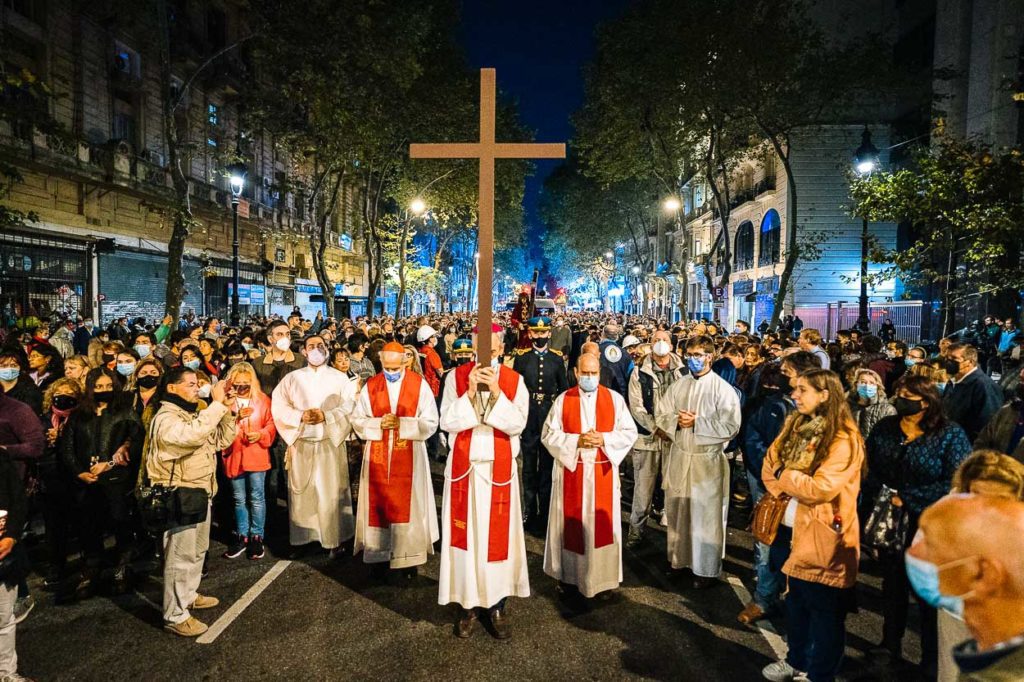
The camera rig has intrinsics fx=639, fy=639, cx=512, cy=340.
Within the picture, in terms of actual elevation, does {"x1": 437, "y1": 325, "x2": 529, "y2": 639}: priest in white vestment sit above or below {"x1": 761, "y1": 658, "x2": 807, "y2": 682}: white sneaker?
above

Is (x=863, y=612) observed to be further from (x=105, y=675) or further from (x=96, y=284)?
(x=96, y=284)

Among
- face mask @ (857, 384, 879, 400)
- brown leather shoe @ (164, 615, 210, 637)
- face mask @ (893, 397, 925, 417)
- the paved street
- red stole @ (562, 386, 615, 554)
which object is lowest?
the paved street

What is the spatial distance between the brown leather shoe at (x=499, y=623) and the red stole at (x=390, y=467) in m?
1.28

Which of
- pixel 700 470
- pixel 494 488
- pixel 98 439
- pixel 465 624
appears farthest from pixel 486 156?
pixel 98 439

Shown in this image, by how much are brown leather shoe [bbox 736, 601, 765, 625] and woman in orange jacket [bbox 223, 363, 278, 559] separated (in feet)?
14.2

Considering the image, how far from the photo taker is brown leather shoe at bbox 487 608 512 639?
15.3ft

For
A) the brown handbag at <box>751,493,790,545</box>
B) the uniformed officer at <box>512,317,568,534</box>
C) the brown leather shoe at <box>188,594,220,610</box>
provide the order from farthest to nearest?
1. the uniformed officer at <box>512,317,568,534</box>
2. the brown leather shoe at <box>188,594,220,610</box>
3. the brown handbag at <box>751,493,790,545</box>

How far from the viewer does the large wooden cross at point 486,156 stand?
459 cm

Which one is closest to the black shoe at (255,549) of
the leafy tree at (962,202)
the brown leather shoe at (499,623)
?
the brown leather shoe at (499,623)

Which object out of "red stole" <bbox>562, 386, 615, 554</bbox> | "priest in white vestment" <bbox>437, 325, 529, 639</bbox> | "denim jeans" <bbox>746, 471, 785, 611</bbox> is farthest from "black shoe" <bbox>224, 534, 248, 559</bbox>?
"denim jeans" <bbox>746, 471, 785, 611</bbox>

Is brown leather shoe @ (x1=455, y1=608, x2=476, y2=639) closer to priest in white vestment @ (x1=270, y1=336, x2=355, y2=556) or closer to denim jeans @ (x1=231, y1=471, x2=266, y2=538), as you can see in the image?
priest in white vestment @ (x1=270, y1=336, x2=355, y2=556)

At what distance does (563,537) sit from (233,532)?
11.5 ft

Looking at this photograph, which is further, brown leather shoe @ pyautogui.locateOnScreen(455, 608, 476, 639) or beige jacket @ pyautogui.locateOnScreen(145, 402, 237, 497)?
brown leather shoe @ pyautogui.locateOnScreen(455, 608, 476, 639)

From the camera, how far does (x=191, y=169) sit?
78.8ft
